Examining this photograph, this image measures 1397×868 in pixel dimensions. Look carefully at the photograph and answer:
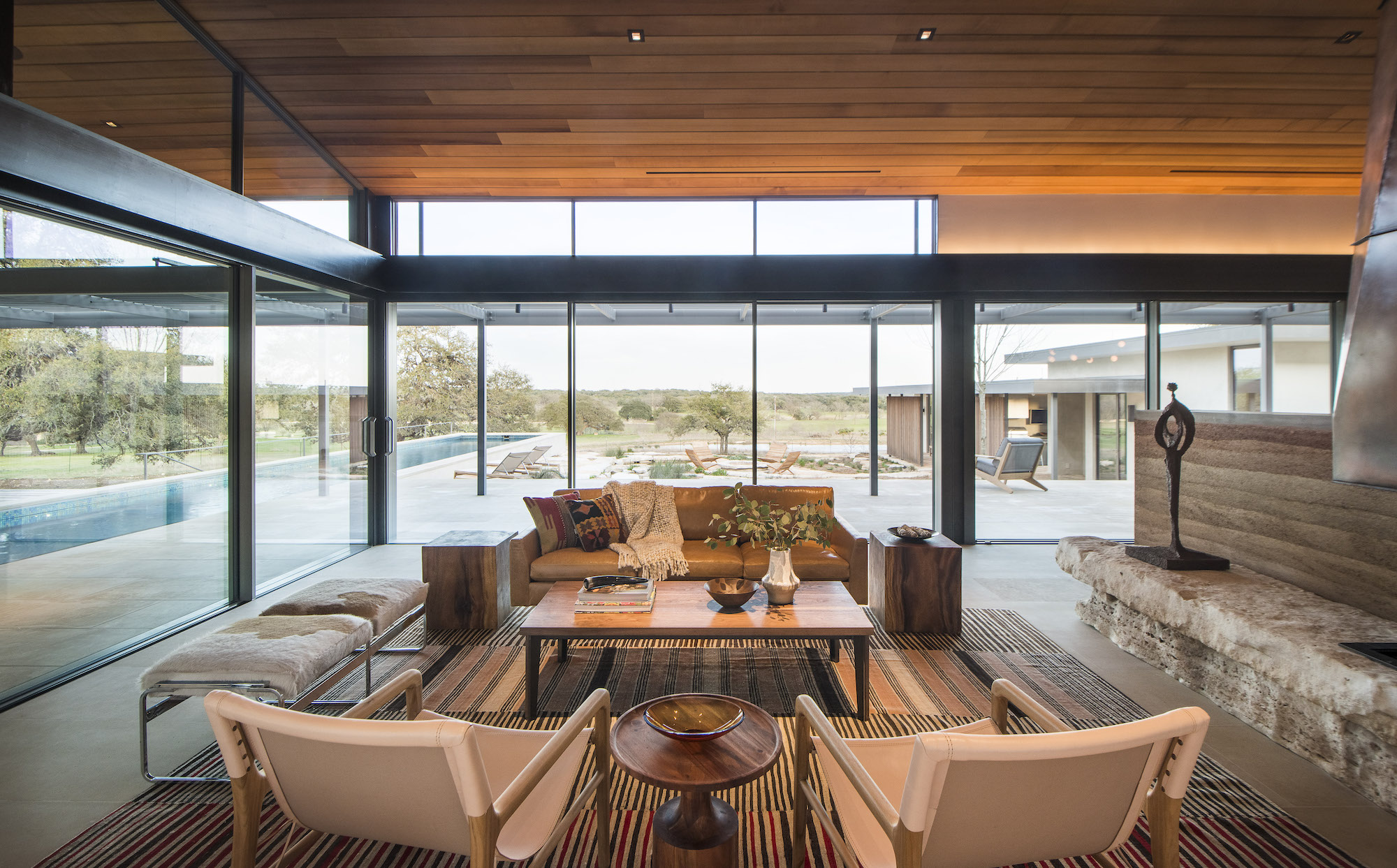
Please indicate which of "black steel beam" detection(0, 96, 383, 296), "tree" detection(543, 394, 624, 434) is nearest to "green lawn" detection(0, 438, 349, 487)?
"black steel beam" detection(0, 96, 383, 296)

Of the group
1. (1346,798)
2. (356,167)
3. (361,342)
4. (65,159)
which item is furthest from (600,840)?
(356,167)

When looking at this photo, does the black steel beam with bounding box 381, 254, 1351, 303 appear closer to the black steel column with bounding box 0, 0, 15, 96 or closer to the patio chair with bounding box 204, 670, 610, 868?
the black steel column with bounding box 0, 0, 15, 96

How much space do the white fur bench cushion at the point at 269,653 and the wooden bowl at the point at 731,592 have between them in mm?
1591

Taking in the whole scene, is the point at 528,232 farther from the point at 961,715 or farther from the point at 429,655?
Result: the point at 961,715

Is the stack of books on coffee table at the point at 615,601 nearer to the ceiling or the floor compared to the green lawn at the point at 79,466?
nearer to the floor

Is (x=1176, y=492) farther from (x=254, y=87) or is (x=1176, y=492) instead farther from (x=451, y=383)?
(x=254, y=87)

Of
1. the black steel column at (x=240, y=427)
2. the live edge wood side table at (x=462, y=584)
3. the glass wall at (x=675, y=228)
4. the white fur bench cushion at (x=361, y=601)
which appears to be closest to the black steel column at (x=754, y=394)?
the glass wall at (x=675, y=228)

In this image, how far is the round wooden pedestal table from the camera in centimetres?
161

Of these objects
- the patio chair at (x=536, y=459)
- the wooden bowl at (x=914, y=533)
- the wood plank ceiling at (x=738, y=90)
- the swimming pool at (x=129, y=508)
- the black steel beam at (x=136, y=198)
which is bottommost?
the wooden bowl at (x=914, y=533)

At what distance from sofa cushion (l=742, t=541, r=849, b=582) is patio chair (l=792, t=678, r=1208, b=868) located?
2.40 m

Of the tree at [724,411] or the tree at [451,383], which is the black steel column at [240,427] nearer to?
the tree at [451,383]

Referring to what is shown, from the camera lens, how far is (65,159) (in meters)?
3.02

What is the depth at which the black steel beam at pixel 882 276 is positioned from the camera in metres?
6.00

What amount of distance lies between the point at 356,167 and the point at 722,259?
3.29 m
